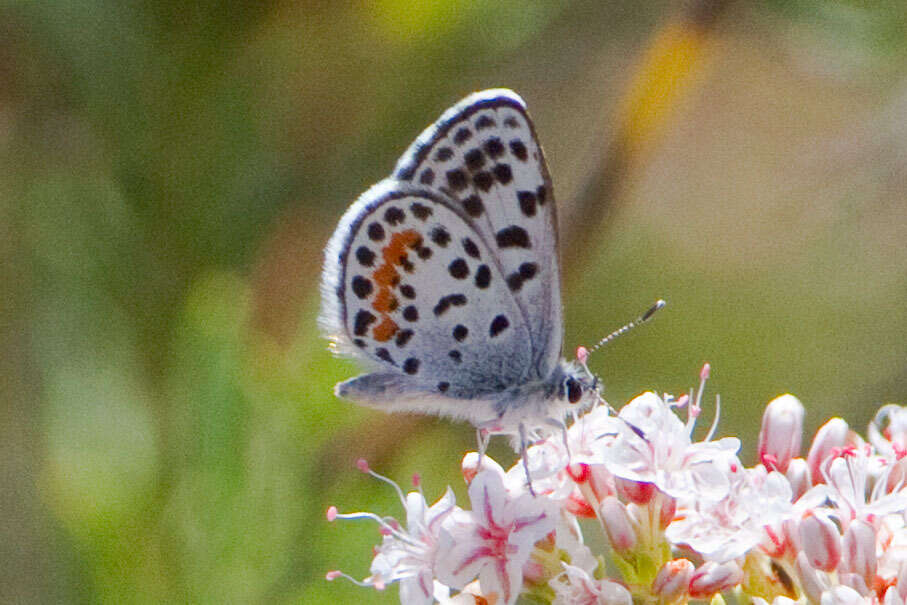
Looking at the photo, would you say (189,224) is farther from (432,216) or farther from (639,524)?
(639,524)

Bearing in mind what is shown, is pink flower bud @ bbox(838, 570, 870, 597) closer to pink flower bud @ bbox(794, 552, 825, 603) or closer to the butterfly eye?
pink flower bud @ bbox(794, 552, 825, 603)

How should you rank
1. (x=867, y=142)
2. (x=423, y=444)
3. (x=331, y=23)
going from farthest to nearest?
(x=867, y=142), (x=331, y=23), (x=423, y=444)

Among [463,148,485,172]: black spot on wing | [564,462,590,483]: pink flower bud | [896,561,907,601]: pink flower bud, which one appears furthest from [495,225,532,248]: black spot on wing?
[896,561,907,601]: pink flower bud

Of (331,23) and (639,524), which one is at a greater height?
(331,23)

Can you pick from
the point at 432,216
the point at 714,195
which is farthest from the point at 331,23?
the point at 714,195

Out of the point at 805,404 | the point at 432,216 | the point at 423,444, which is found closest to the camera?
the point at 432,216

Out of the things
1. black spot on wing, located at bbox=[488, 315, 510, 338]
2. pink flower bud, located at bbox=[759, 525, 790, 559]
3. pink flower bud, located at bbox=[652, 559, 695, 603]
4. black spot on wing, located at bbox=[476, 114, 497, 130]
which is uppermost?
black spot on wing, located at bbox=[476, 114, 497, 130]
